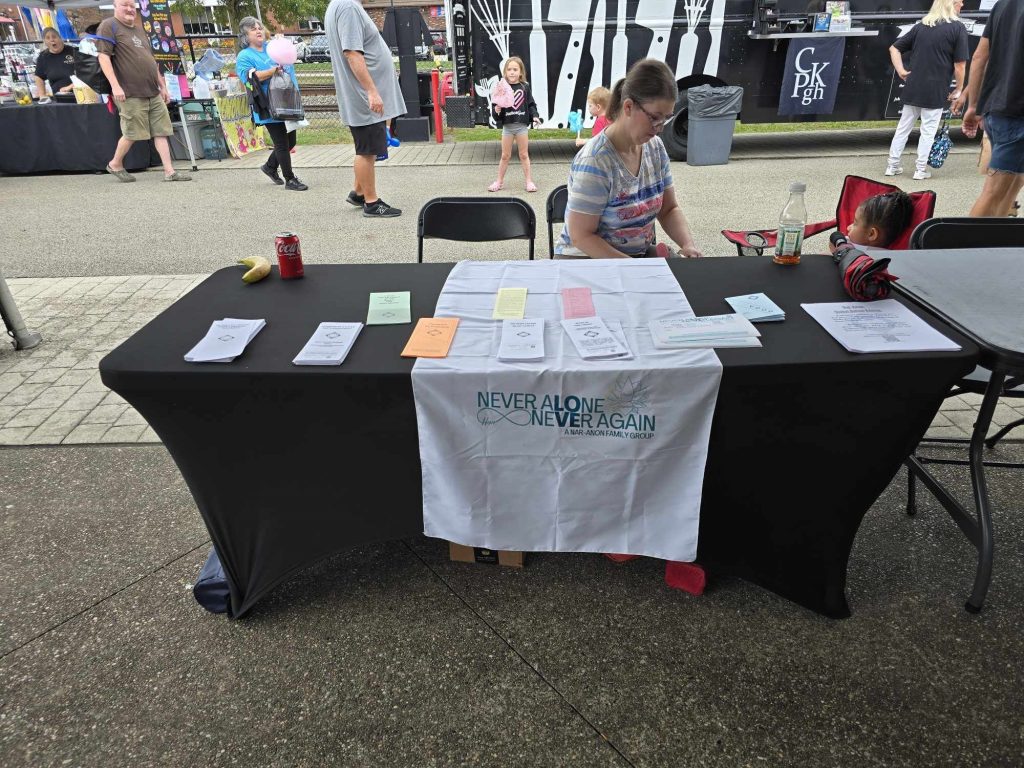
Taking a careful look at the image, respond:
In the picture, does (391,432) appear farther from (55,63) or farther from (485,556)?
(55,63)

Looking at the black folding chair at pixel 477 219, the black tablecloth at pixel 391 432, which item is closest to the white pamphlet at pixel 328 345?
the black tablecloth at pixel 391 432

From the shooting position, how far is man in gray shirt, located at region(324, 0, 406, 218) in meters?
5.62

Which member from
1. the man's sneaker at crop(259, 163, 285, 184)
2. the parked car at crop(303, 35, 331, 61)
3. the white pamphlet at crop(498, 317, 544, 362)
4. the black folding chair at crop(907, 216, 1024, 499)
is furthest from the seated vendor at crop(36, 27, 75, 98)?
the parked car at crop(303, 35, 331, 61)

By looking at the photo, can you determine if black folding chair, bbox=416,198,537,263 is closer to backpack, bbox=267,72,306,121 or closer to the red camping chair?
the red camping chair

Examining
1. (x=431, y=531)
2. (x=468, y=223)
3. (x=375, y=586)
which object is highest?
(x=468, y=223)

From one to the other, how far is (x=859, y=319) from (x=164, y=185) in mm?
9241

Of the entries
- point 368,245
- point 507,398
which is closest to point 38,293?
point 368,245

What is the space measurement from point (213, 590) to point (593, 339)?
1.47 metres

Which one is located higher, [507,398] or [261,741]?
[507,398]

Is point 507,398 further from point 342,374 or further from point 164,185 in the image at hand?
point 164,185

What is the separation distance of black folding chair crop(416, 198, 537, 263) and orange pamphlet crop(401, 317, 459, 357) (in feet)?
4.78

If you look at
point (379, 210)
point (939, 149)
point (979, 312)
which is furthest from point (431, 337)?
point (939, 149)

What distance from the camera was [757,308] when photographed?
6.45 ft

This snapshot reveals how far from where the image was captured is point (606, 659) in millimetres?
2000
